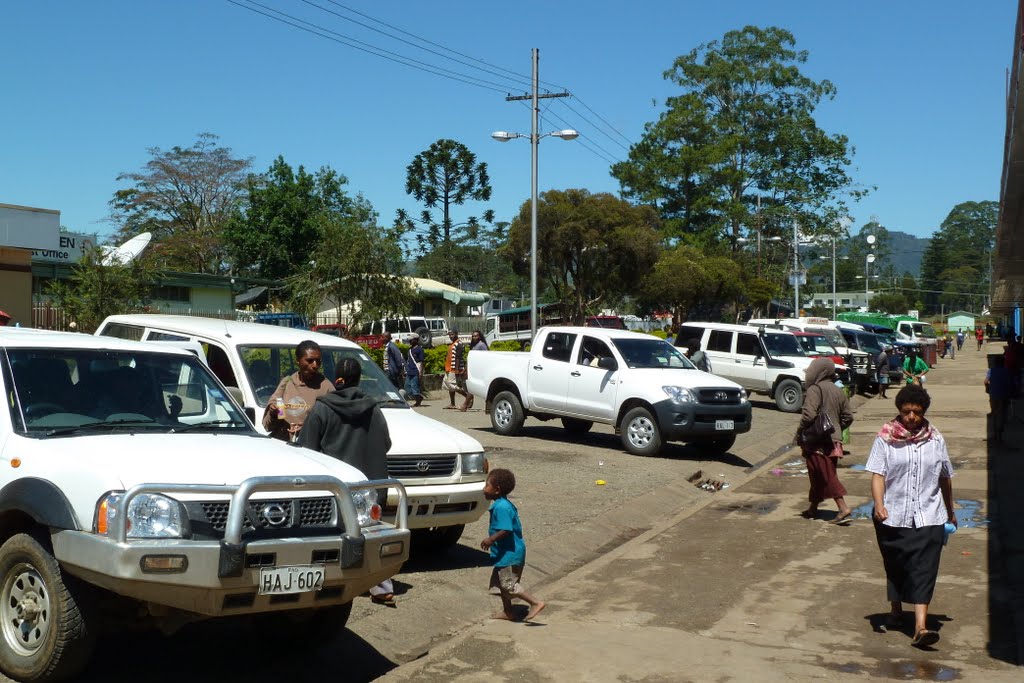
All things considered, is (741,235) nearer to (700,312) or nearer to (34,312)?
(700,312)

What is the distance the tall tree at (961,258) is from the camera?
545 ft

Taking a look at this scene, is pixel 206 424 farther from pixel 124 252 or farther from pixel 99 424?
pixel 124 252

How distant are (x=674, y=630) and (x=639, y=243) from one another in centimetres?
3704

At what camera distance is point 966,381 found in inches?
1586

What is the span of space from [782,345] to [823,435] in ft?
49.3

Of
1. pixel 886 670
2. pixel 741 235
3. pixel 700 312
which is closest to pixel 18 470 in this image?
pixel 886 670

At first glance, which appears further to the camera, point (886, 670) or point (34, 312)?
point (34, 312)

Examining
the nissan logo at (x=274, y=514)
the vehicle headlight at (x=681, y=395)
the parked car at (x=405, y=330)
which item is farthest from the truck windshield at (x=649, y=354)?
the nissan logo at (x=274, y=514)

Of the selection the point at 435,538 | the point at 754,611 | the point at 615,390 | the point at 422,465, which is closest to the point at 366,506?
the point at 422,465

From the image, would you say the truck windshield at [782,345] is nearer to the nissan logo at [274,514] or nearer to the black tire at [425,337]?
the black tire at [425,337]

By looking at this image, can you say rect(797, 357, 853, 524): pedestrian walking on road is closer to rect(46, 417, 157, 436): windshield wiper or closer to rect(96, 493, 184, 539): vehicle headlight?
rect(46, 417, 157, 436): windshield wiper

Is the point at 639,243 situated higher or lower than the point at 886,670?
higher

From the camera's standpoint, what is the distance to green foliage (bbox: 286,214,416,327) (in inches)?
1208

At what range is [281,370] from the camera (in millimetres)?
9555
